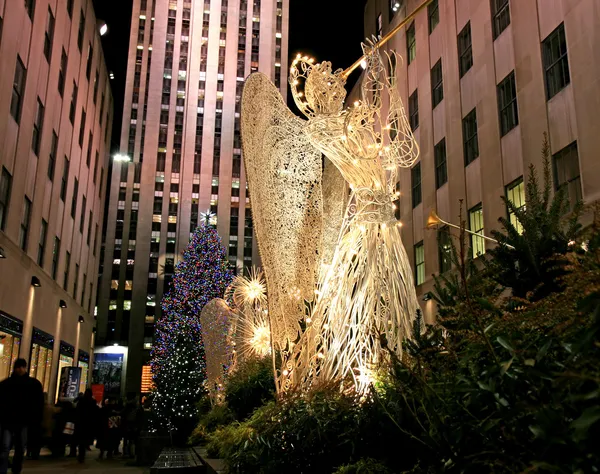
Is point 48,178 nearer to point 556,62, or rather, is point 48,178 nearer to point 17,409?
point 17,409

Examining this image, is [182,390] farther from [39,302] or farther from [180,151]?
[180,151]

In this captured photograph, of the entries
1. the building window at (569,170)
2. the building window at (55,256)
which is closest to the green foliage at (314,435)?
the building window at (569,170)

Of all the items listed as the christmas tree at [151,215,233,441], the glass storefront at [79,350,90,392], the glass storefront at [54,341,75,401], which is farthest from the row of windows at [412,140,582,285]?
the glass storefront at [79,350,90,392]

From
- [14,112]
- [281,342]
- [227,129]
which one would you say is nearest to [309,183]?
[281,342]

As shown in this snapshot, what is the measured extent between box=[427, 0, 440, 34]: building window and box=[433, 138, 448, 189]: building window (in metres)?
4.48

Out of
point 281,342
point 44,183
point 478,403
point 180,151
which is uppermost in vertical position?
point 180,151

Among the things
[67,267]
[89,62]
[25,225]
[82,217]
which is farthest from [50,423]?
[89,62]

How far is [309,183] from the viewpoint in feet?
28.4

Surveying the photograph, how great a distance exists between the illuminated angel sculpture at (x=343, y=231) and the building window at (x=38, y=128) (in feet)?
46.4

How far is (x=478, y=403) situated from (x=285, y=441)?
10.8ft

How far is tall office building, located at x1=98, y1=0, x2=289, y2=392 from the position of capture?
60156 millimetres

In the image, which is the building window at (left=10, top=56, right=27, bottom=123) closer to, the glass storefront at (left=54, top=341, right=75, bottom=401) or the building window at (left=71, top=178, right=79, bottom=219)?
the building window at (left=71, top=178, right=79, bottom=219)

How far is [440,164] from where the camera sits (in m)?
19.3

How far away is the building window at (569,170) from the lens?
12.3 metres
